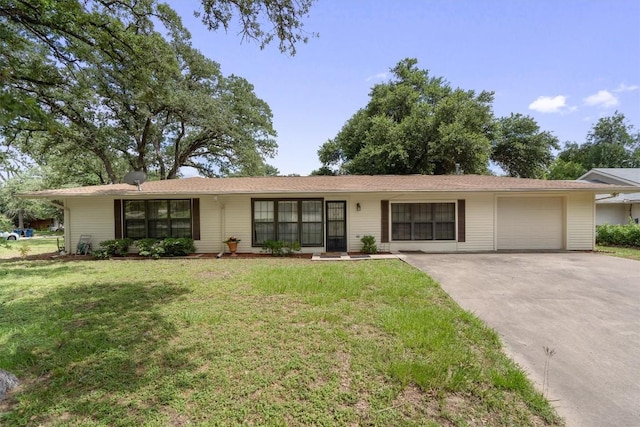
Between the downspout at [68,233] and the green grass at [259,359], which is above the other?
the downspout at [68,233]

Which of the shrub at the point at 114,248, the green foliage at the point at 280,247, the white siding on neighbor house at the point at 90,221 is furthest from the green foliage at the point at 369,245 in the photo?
the white siding on neighbor house at the point at 90,221

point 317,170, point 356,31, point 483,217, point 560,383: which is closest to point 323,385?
point 560,383

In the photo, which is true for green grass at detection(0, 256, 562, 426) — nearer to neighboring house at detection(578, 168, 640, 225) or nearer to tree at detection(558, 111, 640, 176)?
neighboring house at detection(578, 168, 640, 225)

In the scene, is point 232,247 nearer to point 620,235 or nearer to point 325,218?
point 325,218

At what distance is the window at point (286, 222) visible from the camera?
10711mm

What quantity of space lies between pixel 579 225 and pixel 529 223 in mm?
1626

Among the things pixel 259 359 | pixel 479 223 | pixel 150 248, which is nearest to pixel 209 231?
pixel 150 248

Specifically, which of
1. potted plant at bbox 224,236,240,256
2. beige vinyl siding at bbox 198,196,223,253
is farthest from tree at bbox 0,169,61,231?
potted plant at bbox 224,236,240,256

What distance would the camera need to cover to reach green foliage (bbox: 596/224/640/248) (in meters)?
11.9

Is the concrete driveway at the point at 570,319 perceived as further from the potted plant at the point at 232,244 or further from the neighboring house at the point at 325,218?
the potted plant at the point at 232,244

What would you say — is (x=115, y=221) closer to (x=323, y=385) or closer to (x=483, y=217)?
(x=323, y=385)

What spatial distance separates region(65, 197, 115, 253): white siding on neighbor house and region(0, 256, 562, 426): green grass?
5.27 metres

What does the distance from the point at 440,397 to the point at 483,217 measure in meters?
9.53

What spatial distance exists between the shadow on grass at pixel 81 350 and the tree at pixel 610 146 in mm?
52214
